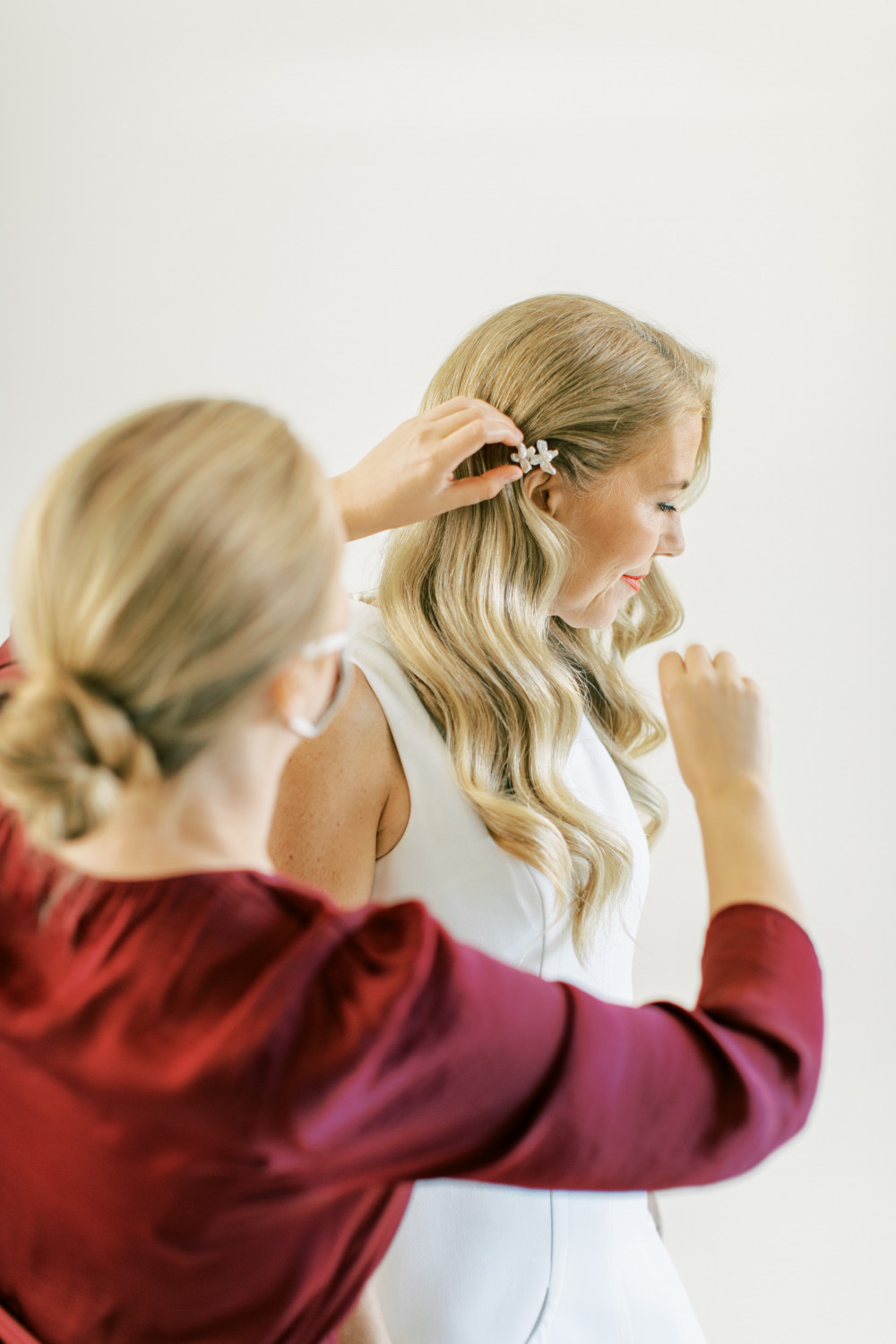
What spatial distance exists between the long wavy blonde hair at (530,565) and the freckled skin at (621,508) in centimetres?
1

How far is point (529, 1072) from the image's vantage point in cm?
63

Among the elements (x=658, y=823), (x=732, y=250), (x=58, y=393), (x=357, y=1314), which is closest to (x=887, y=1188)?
(x=658, y=823)

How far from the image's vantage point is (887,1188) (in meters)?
2.21

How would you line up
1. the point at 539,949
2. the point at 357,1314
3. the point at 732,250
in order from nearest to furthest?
1. the point at 357,1314
2. the point at 539,949
3. the point at 732,250

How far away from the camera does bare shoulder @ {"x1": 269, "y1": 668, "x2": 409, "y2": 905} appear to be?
1.10 metres

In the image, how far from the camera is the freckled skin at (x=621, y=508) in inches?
53.3

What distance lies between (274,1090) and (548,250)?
188 centimetres

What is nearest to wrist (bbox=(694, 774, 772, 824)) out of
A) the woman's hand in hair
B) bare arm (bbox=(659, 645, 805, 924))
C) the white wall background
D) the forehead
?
bare arm (bbox=(659, 645, 805, 924))

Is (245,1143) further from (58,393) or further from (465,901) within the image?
(58,393)

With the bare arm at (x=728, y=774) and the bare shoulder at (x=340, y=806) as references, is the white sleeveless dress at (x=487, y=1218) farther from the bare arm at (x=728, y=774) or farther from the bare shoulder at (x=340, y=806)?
the bare arm at (x=728, y=774)

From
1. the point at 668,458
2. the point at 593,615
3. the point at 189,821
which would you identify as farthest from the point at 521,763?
the point at 189,821

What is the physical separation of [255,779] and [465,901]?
0.56 metres

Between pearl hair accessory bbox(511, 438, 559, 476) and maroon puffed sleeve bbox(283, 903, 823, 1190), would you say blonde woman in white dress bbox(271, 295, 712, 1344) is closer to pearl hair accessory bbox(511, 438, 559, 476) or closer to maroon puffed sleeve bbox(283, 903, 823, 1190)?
pearl hair accessory bbox(511, 438, 559, 476)

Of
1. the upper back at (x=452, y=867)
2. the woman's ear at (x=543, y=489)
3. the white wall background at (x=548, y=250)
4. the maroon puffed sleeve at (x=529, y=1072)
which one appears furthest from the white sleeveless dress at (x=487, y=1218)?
the white wall background at (x=548, y=250)
